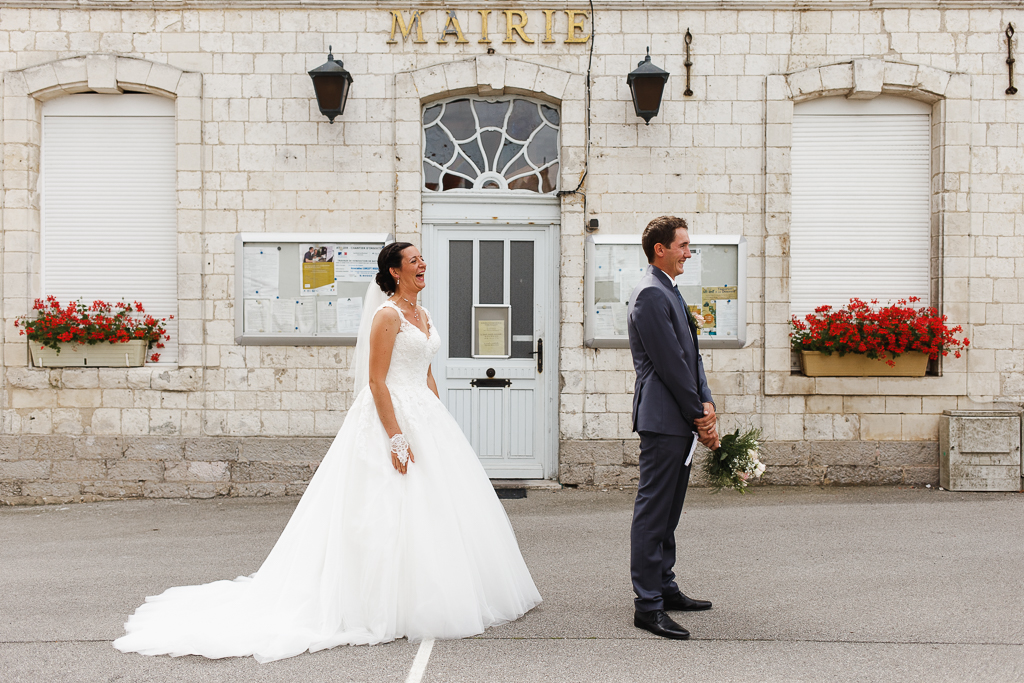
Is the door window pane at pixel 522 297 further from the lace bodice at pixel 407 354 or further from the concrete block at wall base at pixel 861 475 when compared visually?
the lace bodice at pixel 407 354

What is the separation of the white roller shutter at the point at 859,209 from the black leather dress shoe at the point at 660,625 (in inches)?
181

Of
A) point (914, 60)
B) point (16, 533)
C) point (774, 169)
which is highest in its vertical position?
point (914, 60)

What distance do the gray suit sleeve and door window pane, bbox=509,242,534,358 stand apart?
3.93m

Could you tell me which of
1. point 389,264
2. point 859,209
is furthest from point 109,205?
point 859,209

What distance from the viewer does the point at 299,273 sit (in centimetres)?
749

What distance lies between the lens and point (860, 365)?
7.48 metres

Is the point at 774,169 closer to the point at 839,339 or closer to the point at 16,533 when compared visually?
the point at 839,339

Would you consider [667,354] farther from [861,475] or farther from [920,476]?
[920,476]

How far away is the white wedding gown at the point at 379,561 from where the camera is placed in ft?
12.4

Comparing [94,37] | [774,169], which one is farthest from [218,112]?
[774,169]

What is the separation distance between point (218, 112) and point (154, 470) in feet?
10.8

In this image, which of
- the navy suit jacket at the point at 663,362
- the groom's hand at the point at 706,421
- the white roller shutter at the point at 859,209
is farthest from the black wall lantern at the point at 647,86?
the groom's hand at the point at 706,421

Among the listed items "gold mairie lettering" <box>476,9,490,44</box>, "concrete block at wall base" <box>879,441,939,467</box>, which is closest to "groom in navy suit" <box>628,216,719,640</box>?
"gold mairie lettering" <box>476,9,490,44</box>

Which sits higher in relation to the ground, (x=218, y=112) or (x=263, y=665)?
(x=218, y=112)
